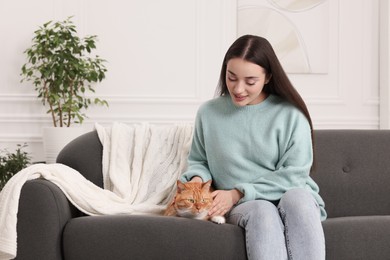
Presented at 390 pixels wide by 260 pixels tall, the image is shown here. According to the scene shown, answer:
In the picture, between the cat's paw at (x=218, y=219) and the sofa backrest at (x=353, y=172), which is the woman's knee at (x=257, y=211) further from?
the sofa backrest at (x=353, y=172)

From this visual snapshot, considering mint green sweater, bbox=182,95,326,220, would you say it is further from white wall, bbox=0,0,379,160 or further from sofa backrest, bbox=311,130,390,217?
white wall, bbox=0,0,379,160

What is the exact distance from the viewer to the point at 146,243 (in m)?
2.48

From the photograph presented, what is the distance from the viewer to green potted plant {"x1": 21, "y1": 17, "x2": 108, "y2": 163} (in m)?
4.28

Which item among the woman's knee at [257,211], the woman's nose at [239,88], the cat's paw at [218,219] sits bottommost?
the cat's paw at [218,219]

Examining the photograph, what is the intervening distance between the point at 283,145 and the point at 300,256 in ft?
1.76

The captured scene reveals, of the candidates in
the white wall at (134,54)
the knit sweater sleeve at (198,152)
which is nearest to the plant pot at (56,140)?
the white wall at (134,54)

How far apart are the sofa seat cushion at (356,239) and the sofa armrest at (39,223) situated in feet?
3.17

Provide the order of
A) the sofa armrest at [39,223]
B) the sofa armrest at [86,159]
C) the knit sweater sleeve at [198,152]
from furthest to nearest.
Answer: the sofa armrest at [86,159]
the knit sweater sleeve at [198,152]
the sofa armrest at [39,223]

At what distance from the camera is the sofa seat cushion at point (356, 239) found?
8.43 ft

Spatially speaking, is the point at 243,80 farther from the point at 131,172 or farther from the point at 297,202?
the point at 131,172

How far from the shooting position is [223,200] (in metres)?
2.62

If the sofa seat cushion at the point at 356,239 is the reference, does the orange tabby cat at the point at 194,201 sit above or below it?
above

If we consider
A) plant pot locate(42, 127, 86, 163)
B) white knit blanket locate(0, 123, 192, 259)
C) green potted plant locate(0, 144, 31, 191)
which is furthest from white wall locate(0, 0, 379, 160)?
white knit blanket locate(0, 123, 192, 259)

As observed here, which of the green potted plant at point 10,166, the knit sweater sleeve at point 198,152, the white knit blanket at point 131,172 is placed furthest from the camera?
the green potted plant at point 10,166
